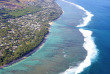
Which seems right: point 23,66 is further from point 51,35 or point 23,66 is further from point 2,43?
point 51,35

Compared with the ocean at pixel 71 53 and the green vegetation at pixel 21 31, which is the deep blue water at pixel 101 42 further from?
the green vegetation at pixel 21 31

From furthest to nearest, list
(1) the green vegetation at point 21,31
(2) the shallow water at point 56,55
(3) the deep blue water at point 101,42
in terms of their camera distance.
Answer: (1) the green vegetation at point 21,31 → (3) the deep blue water at point 101,42 → (2) the shallow water at point 56,55

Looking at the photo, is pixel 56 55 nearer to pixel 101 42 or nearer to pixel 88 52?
pixel 88 52

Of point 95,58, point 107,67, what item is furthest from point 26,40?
point 107,67

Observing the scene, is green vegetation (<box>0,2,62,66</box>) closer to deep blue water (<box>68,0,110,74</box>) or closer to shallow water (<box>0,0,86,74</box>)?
shallow water (<box>0,0,86,74</box>)

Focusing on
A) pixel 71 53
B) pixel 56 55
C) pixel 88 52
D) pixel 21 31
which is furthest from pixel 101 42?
pixel 21 31

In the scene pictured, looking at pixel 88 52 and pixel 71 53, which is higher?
pixel 88 52

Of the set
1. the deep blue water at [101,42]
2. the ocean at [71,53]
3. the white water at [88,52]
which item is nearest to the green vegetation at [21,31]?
the ocean at [71,53]

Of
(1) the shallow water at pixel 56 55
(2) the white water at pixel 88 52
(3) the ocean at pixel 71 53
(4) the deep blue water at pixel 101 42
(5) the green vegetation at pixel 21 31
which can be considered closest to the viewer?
(1) the shallow water at pixel 56 55

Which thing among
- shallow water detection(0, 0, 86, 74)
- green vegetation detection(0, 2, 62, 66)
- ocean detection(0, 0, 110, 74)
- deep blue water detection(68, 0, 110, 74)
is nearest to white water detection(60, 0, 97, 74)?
ocean detection(0, 0, 110, 74)
